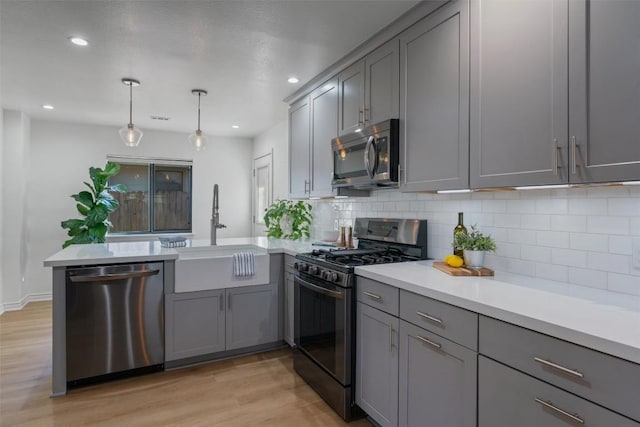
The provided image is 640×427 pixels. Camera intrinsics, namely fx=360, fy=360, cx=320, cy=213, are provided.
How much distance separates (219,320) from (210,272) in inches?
16.4

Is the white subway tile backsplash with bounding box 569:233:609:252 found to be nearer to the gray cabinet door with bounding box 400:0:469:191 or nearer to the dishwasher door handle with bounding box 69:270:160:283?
the gray cabinet door with bounding box 400:0:469:191

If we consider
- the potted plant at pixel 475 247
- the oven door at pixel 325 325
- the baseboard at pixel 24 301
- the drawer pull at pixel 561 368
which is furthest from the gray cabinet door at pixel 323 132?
the baseboard at pixel 24 301

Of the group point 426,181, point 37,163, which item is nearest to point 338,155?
point 426,181

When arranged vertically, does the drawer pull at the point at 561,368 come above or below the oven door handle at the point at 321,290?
above

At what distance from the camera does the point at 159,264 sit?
277cm

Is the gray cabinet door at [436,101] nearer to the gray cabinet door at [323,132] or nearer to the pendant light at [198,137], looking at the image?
the gray cabinet door at [323,132]

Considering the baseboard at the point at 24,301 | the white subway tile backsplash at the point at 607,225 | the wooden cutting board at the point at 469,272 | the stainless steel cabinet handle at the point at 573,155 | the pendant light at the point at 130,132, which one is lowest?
the baseboard at the point at 24,301

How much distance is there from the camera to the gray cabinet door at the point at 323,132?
304 centimetres

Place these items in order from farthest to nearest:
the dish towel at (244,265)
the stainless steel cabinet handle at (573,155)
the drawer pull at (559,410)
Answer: the dish towel at (244,265) → the stainless steel cabinet handle at (573,155) → the drawer pull at (559,410)

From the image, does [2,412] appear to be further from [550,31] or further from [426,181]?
[550,31]

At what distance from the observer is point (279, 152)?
201 inches

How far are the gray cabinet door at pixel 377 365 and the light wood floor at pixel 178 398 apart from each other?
0.25 metres

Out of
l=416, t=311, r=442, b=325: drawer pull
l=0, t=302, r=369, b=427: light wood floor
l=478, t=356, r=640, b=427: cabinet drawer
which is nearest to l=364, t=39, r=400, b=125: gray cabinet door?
l=416, t=311, r=442, b=325: drawer pull

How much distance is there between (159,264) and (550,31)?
9.09 feet
